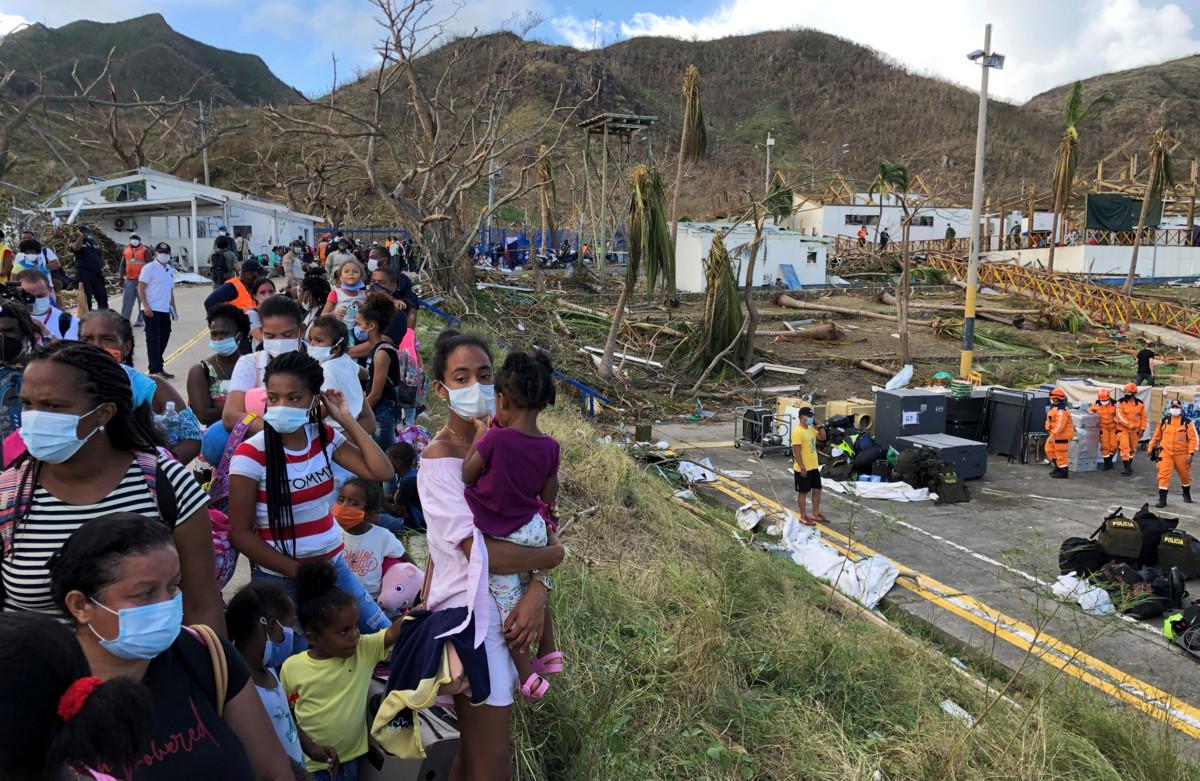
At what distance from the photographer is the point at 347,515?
364 cm

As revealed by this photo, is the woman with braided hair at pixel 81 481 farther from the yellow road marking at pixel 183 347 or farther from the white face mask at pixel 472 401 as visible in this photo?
the yellow road marking at pixel 183 347

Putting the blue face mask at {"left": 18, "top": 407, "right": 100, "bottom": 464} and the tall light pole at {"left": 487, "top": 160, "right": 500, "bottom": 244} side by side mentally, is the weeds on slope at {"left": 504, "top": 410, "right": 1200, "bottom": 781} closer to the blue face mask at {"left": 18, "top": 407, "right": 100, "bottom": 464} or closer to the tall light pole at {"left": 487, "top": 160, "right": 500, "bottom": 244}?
the blue face mask at {"left": 18, "top": 407, "right": 100, "bottom": 464}

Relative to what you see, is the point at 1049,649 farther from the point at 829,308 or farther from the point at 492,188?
the point at 829,308

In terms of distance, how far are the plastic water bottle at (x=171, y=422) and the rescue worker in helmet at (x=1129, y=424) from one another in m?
14.1

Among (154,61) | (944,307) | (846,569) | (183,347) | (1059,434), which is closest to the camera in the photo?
(846,569)

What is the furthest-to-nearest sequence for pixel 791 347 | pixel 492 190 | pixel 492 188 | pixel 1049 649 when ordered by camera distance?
pixel 492 188, pixel 492 190, pixel 791 347, pixel 1049 649

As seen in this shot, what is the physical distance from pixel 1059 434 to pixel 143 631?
46.3 ft

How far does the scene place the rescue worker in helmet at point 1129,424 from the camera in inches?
514

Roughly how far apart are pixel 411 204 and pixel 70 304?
723cm

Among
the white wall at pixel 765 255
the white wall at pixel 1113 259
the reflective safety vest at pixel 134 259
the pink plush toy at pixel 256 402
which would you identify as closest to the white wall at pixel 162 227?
the white wall at pixel 765 255

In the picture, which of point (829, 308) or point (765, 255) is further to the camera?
point (765, 255)

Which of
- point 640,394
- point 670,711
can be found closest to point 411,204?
point 640,394

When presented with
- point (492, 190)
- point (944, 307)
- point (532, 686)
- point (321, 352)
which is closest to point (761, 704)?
point (532, 686)

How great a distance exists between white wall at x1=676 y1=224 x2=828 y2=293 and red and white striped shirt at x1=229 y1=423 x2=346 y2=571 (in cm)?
3129
